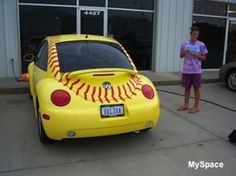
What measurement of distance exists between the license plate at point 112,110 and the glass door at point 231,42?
9.93m

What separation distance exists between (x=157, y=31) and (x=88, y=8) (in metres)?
2.61

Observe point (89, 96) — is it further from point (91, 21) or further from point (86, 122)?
point (91, 21)

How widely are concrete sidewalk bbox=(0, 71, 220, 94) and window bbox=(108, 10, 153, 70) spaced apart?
61cm

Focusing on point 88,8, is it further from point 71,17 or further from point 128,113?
point 128,113

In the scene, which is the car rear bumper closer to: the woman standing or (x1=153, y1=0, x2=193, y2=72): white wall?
the woman standing

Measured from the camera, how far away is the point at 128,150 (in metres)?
4.43

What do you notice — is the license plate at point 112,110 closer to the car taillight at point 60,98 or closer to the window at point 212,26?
the car taillight at point 60,98

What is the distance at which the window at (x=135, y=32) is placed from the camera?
10.5m

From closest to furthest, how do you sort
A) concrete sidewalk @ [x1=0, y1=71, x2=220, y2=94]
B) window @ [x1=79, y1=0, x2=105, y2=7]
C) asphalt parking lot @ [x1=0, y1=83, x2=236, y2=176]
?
1. asphalt parking lot @ [x1=0, y1=83, x2=236, y2=176]
2. concrete sidewalk @ [x1=0, y1=71, x2=220, y2=94]
3. window @ [x1=79, y1=0, x2=105, y2=7]

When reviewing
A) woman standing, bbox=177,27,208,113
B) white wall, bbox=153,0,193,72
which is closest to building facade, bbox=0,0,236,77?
white wall, bbox=153,0,193,72

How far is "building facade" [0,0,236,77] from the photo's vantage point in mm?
9227

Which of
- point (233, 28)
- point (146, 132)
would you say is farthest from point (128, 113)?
point (233, 28)

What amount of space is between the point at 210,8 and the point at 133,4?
135 inches

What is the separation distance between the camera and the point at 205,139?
4.96 metres
